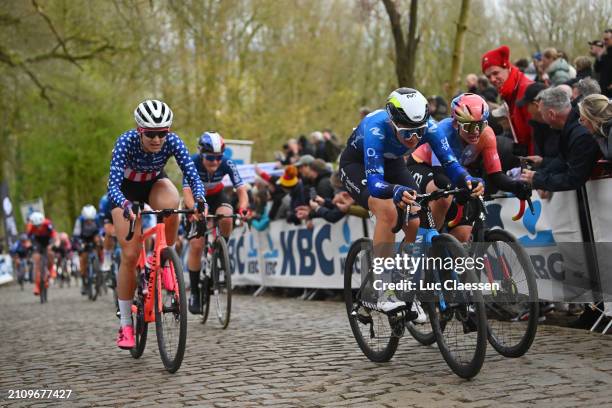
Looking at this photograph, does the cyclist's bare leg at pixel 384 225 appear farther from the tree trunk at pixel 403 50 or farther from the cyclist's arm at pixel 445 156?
the tree trunk at pixel 403 50

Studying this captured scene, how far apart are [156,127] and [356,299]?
2.19 m

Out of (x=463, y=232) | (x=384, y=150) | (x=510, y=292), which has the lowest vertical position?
(x=510, y=292)

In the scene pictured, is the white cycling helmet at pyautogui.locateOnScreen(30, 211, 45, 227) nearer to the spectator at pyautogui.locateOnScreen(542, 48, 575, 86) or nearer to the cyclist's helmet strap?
the spectator at pyautogui.locateOnScreen(542, 48, 575, 86)

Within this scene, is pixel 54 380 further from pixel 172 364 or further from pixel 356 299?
pixel 356 299

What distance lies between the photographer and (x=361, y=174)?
24.0 ft

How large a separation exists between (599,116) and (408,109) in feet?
6.97

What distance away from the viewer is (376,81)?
3753cm

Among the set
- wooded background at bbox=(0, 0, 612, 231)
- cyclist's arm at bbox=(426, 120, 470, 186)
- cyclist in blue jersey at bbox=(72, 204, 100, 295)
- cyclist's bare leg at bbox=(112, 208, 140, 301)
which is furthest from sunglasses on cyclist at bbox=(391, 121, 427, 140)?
wooded background at bbox=(0, 0, 612, 231)

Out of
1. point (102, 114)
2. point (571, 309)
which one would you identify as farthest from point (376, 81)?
point (571, 309)

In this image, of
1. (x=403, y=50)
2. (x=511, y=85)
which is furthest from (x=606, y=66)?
(x=403, y=50)

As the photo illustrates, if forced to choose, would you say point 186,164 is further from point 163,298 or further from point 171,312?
point 171,312

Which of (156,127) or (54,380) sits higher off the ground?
(156,127)

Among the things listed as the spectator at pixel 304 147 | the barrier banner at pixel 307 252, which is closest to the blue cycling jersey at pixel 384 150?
the barrier banner at pixel 307 252

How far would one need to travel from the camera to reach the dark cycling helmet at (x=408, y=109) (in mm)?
6340
